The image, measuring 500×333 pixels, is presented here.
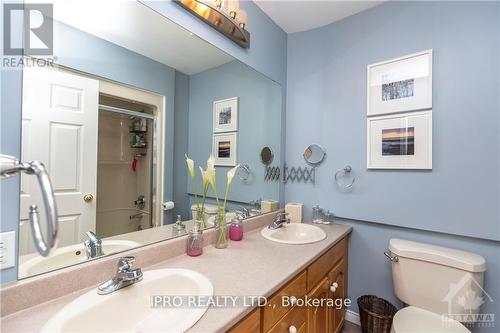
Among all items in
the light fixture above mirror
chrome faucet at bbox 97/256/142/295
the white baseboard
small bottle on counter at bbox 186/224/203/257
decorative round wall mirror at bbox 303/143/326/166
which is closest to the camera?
chrome faucet at bbox 97/256/142/295

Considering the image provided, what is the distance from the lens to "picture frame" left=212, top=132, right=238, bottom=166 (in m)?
1.45

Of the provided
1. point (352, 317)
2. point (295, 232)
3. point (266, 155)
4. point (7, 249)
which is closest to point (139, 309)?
point (7, 249)

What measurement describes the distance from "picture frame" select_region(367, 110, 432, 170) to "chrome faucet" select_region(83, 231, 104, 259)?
166 centimetres

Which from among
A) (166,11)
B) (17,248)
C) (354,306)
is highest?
(166,11)

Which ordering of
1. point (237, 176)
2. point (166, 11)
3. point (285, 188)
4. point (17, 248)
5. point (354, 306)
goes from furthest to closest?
point (285, 188)
point (354, 306)
point (237, 176)
point (166, 11)
point (17, 248)

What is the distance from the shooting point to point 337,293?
1.52 m

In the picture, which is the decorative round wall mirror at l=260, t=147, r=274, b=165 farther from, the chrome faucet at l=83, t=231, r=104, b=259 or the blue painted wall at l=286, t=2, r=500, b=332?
the chrome faucet at l=83, t=231, r=104, b=259

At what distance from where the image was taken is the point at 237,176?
1.62 m

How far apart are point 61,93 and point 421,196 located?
195cm

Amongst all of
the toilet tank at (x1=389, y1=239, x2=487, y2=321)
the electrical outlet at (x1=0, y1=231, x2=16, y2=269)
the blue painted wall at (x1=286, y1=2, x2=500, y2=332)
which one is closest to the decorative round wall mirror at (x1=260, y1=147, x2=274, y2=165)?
the blue painted wall at (x1=286, y1=2, x2=500, y2=332)

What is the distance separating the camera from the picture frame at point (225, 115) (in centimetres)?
146

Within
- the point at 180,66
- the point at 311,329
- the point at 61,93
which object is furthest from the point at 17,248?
the point at 311,329

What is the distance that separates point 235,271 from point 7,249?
74 centimetres

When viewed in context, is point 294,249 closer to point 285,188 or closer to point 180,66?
point 285,188
